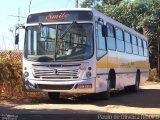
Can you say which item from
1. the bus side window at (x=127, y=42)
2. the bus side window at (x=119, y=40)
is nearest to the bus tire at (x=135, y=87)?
the bus side window at (x=127, y=42)

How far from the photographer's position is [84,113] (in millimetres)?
13500

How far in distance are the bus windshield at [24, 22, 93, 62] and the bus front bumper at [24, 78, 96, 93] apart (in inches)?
29.6

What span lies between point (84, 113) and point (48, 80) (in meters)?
A: 2.94

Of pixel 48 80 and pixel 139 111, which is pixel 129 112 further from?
pixel 48 80

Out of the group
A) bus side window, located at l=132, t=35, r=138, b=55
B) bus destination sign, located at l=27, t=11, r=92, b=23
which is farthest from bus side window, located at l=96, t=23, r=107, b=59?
bus side window, located at l=132, t=35, r=138, b=55

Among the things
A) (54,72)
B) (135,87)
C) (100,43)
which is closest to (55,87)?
(54,72)

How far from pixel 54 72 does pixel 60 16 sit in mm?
1968

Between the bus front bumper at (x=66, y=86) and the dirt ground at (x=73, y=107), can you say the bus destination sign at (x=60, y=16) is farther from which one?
the dirt ground at (x=73, y=107)

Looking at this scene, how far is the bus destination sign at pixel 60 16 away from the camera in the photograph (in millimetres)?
16281

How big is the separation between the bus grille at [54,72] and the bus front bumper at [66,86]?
0.17 metres

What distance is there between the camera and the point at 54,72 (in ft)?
52.3

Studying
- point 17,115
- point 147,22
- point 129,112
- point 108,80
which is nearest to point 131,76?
point 108,80

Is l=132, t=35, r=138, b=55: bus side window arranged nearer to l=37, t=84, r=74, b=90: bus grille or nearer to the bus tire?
the bus tire

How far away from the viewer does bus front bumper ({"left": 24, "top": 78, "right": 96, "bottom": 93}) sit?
51.6ft
